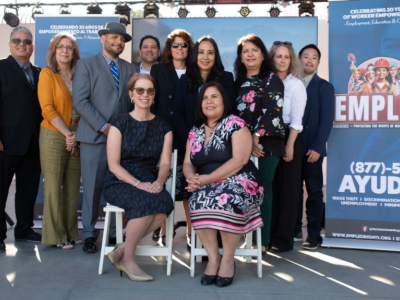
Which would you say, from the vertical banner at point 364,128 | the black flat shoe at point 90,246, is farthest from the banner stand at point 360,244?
the black flat shoe at point 90,246

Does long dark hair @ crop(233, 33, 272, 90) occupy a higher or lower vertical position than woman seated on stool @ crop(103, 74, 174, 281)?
higher

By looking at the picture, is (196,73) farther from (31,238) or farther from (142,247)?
(31,238)

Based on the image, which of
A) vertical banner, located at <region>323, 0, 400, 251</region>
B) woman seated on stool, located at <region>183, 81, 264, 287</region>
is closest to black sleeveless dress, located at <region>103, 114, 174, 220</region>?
woman seated on stool, located at <region>183, 81, 264, 287</region>

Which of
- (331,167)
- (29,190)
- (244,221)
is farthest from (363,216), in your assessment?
(29,190)

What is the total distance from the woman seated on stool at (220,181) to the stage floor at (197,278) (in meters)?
0.23

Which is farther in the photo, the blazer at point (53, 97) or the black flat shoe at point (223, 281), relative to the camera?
the blazer at point (53, 97)

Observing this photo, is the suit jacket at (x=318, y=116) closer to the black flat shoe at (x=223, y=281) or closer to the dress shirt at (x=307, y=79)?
the dress shirt at (x=307, y=79)

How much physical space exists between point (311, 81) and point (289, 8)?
5701 millimetres

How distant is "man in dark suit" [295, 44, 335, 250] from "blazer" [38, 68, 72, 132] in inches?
87.8

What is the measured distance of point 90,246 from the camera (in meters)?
3.56

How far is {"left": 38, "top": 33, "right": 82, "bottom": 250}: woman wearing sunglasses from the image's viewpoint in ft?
11.8

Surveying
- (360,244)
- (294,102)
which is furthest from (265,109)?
(360,244)

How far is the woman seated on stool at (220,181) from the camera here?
9.14 feet

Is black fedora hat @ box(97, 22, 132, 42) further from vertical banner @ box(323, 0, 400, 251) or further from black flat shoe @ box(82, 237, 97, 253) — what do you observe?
vertical banner @ box(323, 0, 400, 251)
